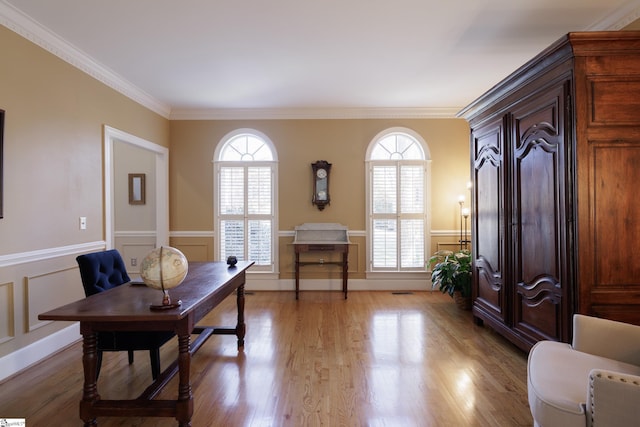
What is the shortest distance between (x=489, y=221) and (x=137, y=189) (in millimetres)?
5045

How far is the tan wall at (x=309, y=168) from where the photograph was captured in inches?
214

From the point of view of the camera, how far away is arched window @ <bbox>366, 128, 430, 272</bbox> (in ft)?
17.8

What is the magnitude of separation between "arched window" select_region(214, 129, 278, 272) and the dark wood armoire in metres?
3.58

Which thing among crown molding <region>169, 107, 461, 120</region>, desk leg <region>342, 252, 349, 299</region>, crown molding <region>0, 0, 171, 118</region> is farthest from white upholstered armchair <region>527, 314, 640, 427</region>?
crown molding <region>0, 0, 171, 118</region>

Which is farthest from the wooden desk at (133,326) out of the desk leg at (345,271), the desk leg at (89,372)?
the desk leg at (345,271)

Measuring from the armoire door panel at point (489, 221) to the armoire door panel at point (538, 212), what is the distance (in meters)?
0.22

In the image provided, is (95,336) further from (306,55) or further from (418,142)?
(418,142)

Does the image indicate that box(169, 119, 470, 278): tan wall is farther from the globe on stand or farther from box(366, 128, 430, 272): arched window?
the globe on stand

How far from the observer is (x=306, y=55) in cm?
356

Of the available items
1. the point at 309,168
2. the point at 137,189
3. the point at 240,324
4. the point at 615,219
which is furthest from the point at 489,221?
the point at 137,189

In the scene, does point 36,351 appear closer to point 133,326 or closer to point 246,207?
point 133,326

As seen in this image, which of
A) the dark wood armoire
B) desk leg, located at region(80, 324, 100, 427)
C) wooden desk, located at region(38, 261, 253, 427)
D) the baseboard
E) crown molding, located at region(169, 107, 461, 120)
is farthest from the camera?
crown molding, located at region(169, 107, 461, 120)

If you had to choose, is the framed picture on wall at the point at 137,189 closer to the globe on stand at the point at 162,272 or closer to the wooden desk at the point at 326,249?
the wooden desk at the point at 326,249

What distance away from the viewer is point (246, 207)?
549cm
